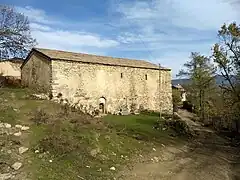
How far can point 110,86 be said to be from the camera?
34.0 m

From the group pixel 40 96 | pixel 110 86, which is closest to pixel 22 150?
pixel 40 96

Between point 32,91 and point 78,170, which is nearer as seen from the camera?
point 78,170

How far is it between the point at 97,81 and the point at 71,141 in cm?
1741

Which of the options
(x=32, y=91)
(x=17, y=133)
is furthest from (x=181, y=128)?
(x=17, y=133)

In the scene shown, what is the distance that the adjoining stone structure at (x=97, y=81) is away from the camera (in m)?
30.0

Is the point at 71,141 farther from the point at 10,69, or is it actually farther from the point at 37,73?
the point at 10,69

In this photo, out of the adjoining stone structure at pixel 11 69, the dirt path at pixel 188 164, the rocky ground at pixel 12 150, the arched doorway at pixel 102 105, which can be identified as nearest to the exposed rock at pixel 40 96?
the arched doorway at pixel 102 105

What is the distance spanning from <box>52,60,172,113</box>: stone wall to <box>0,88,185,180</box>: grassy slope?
4826 mm

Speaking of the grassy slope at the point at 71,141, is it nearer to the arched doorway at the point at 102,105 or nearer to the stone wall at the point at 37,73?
the stone wall at the point at 37,73

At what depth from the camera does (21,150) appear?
46.2ft

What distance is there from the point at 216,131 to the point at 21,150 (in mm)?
25795

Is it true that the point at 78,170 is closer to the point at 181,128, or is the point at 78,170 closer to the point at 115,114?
the point at 181,128

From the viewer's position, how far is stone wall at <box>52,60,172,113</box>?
30.2 metres

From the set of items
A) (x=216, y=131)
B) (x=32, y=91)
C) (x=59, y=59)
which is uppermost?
(x=59, y=59)
